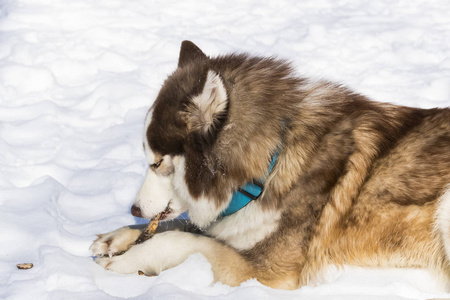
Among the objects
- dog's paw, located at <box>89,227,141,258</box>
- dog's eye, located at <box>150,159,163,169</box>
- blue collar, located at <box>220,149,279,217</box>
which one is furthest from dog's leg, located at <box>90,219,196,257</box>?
blue collar, located at <box>220,149,279,217</box>

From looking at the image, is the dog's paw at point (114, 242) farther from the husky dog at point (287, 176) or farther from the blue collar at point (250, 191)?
the blue collar at point (250, 191)

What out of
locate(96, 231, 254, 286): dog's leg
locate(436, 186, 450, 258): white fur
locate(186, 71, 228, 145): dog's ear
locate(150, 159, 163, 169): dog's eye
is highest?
locate(186, 71, 228, 145): dog's ear

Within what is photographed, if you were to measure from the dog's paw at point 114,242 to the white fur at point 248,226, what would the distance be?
49 centimetres

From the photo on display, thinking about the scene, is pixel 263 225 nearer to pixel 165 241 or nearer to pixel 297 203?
pixel 297 203

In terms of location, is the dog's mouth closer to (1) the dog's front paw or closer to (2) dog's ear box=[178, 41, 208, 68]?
(1) the dog's front paw

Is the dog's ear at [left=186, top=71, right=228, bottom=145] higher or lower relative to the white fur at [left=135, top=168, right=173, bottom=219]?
higher

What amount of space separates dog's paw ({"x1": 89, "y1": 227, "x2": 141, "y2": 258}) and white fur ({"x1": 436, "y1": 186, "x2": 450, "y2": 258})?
1587 mm

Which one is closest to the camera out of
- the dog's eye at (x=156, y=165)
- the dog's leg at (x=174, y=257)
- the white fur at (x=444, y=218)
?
the white fur at (x=444, y=218)

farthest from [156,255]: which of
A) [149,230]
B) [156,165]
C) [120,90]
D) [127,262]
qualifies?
[120,90]

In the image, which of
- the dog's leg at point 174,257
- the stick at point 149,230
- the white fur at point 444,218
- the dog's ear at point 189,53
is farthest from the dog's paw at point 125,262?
the white fur at point 444,218

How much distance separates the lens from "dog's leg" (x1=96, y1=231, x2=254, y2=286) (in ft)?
8.09

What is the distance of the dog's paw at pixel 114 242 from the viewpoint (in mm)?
2635

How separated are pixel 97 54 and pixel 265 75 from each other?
328 cm

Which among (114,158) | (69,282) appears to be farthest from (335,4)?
(69,282)
